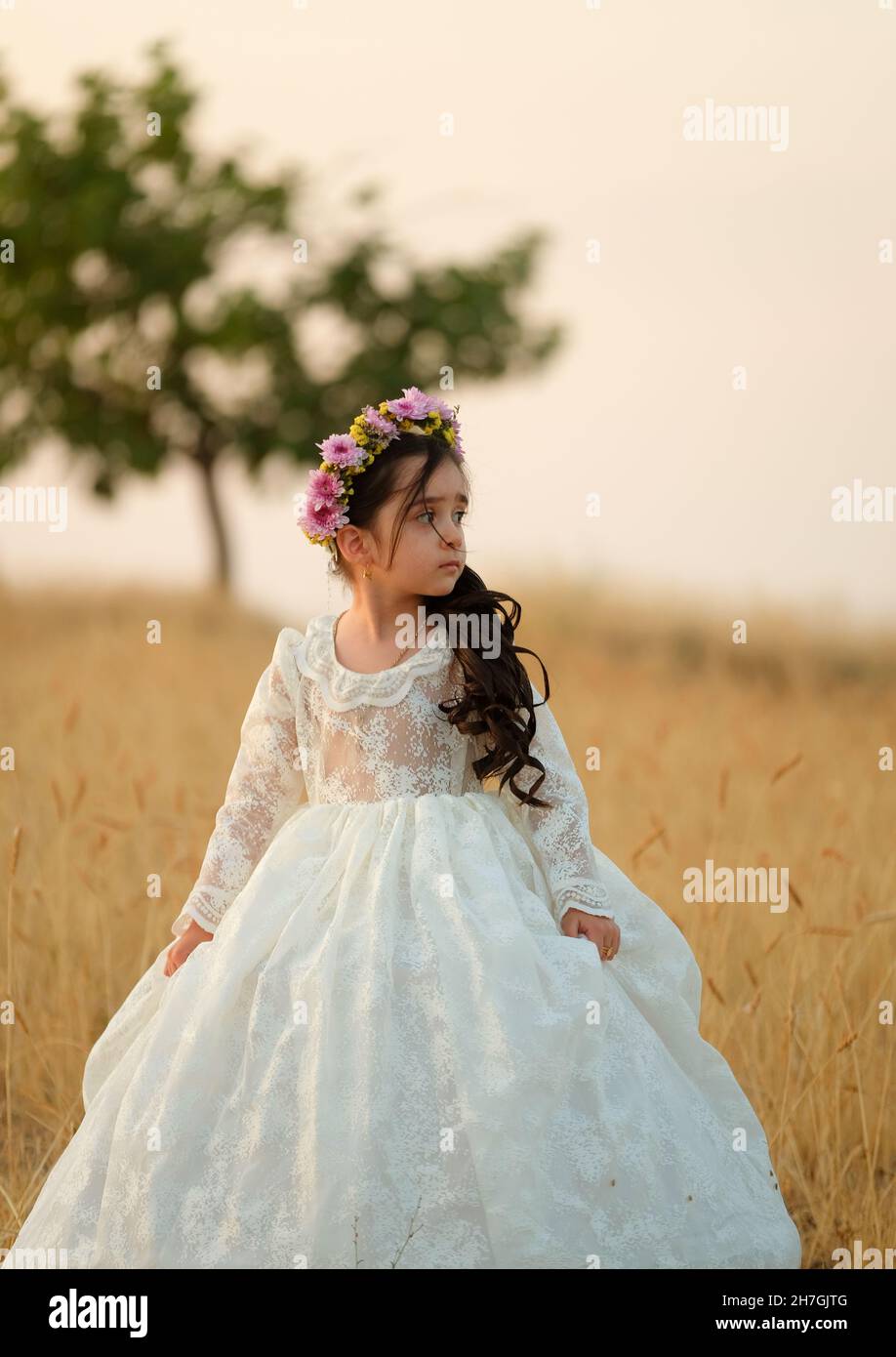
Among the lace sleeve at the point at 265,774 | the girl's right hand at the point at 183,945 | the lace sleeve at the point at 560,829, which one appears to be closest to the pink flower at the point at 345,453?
the lace sleeve at the point at 265,774

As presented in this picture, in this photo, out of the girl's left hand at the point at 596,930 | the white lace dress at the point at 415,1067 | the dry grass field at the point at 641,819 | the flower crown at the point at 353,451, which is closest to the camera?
the white lace dress at the point at 415,1067

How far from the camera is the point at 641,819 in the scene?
6344 mm

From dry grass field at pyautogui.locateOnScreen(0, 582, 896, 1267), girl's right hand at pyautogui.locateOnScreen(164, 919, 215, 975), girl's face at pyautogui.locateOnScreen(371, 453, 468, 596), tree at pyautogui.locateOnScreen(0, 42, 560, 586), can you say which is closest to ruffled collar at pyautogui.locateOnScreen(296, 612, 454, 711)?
girl's face at pyautogui.locateOnScreen(371, 453, 468, 596)

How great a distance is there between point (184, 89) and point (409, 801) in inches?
546

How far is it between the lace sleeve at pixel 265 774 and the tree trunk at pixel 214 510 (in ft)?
42.4

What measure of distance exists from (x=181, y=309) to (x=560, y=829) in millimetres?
13822

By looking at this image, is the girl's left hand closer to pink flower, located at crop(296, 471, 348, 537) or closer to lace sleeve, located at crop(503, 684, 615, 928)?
lace sleeve, located at crop(503, 684, 615, 928)

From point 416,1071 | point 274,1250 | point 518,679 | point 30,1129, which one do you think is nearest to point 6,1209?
point 30,1129

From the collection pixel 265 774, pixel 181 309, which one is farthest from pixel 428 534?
pixel 181 309

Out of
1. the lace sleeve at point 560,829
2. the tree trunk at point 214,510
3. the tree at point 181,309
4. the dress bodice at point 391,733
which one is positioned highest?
the tree at point 181,309

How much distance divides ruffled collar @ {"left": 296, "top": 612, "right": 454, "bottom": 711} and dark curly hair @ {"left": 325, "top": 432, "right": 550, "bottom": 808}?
6cm

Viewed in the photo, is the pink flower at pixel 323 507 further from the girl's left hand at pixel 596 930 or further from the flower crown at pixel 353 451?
the girl's left hand at pixel 596 930

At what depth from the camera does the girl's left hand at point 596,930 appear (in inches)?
116

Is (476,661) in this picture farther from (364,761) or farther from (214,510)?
(214,510)
